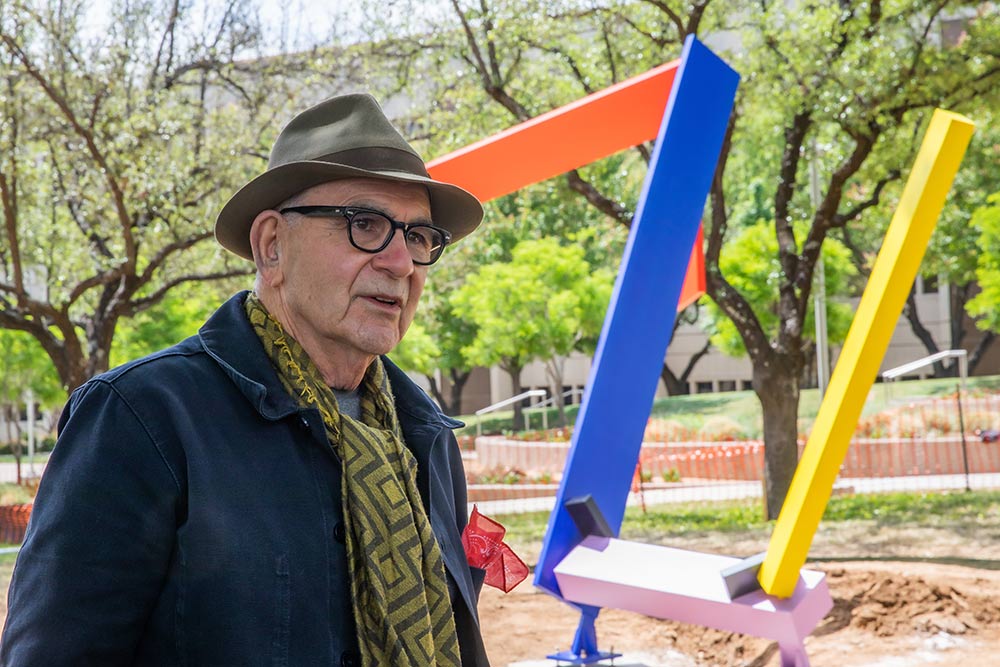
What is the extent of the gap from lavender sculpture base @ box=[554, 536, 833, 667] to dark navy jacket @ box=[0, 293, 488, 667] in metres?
3.73

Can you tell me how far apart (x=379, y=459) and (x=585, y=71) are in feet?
38.8

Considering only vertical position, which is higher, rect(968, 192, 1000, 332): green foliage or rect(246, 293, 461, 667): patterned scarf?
rect(968, 192, 1000, 332): green foliage

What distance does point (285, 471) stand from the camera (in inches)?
73.7

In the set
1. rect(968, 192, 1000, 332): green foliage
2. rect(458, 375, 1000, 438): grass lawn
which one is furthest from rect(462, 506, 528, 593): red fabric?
rect(968, 192, 1000, 332): green foliage

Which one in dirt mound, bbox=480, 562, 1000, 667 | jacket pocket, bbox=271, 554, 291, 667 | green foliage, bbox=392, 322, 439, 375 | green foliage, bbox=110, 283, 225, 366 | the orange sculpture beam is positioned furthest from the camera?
green foliage, bbox=392, 322, 439, 375

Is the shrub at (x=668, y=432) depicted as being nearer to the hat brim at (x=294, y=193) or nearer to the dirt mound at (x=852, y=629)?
the dirt mound at (x=852, y=629)

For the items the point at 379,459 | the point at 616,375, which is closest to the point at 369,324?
the point at 379,459

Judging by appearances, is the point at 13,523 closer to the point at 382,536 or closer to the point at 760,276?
the point at 382,536

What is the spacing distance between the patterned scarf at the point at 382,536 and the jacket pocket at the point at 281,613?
0.13 meters

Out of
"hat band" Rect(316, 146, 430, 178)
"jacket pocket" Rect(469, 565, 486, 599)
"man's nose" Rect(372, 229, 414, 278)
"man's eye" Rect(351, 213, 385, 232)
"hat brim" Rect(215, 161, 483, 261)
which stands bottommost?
"jacket pocket" Rect(469, 565, 486, 599)

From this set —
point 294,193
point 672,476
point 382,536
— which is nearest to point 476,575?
point 382,536

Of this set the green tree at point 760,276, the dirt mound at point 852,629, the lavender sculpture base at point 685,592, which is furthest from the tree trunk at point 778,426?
the green tree at point 760,276

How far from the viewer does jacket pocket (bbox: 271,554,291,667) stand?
5.86 feet

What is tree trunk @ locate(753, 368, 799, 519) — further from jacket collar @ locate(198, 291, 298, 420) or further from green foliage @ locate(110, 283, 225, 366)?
green foliage @ locate(110, 283, 225, 366)
